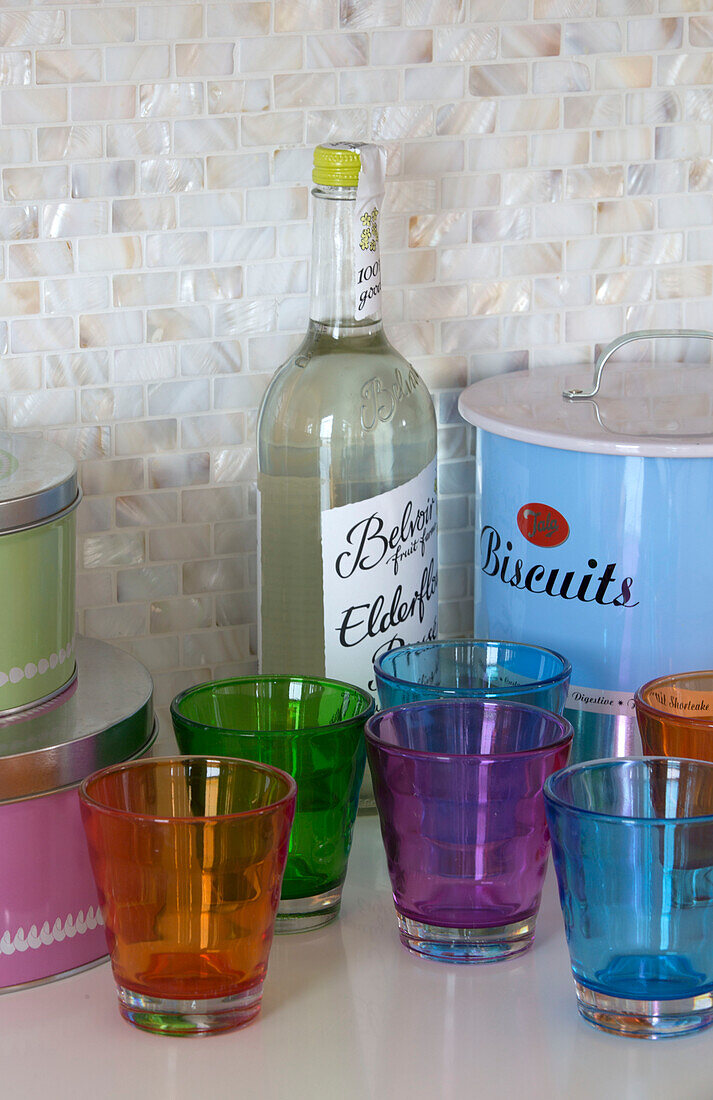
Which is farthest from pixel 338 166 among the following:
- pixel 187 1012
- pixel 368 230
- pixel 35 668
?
pixel 187 1012

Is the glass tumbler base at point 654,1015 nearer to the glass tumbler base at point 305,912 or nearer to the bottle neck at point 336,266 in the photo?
the glass tumbler base at point 305,912

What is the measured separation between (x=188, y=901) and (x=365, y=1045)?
0.09 m

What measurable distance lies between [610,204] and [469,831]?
446mm

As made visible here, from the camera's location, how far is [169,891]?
1.63ft

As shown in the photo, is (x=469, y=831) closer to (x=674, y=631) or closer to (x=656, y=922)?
(x=656, y=922)

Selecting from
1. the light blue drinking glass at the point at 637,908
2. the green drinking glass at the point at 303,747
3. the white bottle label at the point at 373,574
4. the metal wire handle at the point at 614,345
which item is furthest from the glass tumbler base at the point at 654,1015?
the metal wire handle at the point at 614,345

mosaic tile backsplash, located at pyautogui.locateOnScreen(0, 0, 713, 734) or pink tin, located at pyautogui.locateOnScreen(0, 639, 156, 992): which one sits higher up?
mosaic tile backsplash, located at pyautogui.locateOnScreen(0, 0, 713, 734)

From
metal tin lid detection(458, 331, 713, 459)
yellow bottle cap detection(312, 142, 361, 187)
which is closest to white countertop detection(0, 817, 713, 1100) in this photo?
metal tin lid detection(458, 331, 713, 459)

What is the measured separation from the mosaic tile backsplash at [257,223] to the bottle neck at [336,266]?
7 cm

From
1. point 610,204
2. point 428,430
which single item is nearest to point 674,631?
point 428,430

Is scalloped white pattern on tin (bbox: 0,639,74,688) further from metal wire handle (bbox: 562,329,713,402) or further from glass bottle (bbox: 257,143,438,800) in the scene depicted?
metal wire handle (bbox: 562,329,713,402)

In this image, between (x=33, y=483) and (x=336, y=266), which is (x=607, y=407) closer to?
(x=336, y=266)

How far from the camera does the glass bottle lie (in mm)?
688

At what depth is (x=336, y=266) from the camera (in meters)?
0.69
